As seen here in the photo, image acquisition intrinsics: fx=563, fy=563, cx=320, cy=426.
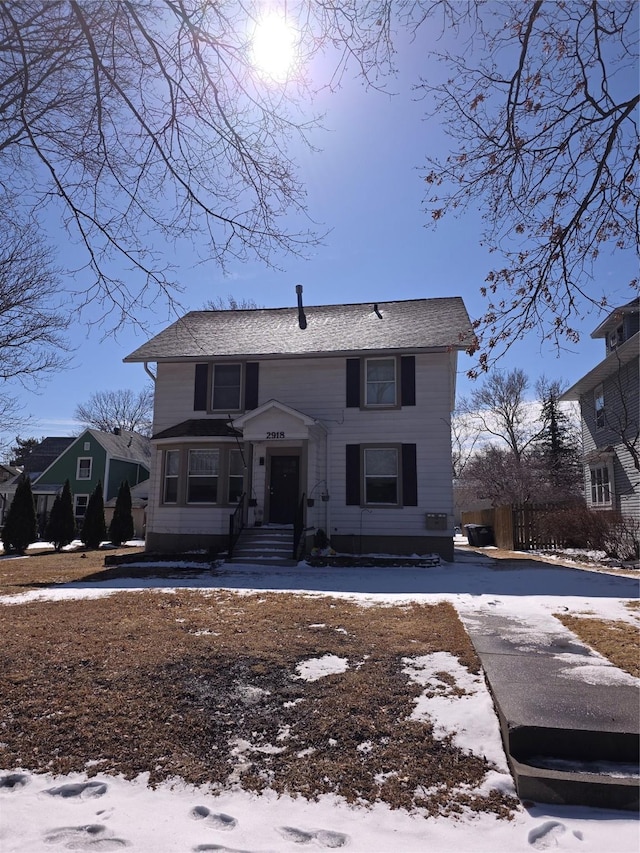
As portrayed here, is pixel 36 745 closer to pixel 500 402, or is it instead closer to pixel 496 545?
pixel 496 545

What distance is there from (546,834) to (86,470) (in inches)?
1366

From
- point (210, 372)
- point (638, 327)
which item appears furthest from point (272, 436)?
point (638, 327)

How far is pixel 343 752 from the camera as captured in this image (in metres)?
3.26

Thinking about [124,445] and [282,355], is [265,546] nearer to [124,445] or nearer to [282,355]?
[282,355]

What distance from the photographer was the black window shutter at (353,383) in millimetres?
15336

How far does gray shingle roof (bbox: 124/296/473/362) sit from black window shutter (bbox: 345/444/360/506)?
273 cm

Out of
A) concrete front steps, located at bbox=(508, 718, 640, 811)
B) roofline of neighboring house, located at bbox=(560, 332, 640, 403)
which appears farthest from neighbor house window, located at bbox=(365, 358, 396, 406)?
concrete front steps, located at bbox=(508, 718, 640, 811)

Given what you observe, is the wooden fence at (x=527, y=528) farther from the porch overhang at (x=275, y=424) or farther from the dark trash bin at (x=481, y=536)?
the porch overhang at (x=275, y=424)

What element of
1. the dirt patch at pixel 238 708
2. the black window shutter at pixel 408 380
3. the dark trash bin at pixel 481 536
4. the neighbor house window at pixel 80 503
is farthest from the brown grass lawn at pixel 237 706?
the neighbor house window at pixel 80 503

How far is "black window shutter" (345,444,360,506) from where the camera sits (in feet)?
49.1

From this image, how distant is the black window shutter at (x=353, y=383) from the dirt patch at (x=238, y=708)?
9325 millimetres

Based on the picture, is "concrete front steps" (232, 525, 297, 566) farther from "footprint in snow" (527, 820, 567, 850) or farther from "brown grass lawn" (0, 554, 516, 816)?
"footprint in snow" (527, 820, 567, 850)

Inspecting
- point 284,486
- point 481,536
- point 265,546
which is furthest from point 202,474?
point 481,536

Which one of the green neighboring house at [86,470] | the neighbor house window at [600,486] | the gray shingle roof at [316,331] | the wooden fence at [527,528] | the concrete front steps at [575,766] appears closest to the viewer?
the concrete front steps at [575,766]
